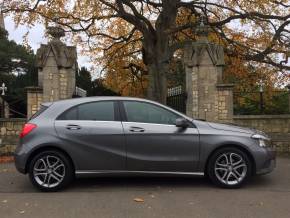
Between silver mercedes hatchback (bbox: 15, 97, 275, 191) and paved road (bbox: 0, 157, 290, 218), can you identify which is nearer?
paved road (bbox: 0, 157, 290, 218)

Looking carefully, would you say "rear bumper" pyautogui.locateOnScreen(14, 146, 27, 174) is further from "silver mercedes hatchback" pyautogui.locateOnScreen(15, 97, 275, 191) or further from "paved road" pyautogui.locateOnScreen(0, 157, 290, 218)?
"paved road" pyautogui.locateOnScreen(0, 157, 290, 218)

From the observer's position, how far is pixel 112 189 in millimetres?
8594

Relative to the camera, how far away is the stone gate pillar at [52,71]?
1548 cm

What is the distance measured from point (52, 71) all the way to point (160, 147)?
8.09 meters

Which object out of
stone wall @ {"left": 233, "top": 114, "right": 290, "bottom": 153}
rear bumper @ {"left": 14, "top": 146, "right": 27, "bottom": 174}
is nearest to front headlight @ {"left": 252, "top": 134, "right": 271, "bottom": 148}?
rear bumper @ {"left": 14, "top": 146, "right": 27, "bottom": 174}

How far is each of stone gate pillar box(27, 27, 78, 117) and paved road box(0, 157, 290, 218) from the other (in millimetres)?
5965

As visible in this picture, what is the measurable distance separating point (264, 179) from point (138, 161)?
254cm

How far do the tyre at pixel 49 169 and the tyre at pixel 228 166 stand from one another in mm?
2427

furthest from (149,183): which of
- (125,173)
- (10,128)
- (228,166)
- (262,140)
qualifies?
(10,128)

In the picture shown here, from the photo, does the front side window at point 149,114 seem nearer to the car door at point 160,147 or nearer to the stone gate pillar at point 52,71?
the car door at point 160,147

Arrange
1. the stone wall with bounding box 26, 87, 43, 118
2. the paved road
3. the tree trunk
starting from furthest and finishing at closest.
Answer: the tree trunk, the stone wall with bounding box 26, 87, 43, 118, the paved road

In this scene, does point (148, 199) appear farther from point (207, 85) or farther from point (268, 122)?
point (268, 122)

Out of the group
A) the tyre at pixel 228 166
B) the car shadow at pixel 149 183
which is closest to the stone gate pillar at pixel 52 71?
the car shadow at pixel 149 183

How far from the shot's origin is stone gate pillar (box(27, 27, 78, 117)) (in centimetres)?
1548
